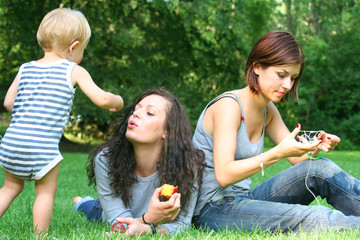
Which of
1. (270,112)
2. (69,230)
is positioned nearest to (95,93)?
(69,230)

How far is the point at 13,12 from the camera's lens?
11562mm

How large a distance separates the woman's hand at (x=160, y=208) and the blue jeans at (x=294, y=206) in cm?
35

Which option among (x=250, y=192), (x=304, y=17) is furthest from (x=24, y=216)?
(x=304, y=17)

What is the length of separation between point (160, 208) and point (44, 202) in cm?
65

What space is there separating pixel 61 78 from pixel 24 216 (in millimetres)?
1309

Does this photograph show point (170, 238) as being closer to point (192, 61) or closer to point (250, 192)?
point (250, 192)

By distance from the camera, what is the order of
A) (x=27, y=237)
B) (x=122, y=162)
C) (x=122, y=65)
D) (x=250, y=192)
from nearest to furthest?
(x=27, y=237)
(x=122, y=162)
(x=250, y=192)
(x=122, y=65)

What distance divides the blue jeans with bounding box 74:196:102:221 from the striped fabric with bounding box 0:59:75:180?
0.81m

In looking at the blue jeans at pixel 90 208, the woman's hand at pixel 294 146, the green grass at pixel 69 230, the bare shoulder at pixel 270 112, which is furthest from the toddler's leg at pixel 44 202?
the bare shoulder at pixel 270 112

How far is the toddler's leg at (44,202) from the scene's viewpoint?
Result: 8.22 feet

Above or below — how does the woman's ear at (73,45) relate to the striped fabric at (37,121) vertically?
above

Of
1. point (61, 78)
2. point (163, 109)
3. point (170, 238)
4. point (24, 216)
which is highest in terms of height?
point (61, 78)

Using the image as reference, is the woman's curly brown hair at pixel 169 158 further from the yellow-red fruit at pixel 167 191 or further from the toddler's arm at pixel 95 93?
the toddler's arm at pixel 95 93

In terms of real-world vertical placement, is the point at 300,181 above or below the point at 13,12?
below
